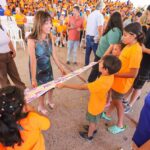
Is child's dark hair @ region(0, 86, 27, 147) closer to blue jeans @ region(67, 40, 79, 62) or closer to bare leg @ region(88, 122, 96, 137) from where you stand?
bare leg @ region(88, 122, 96, 137)

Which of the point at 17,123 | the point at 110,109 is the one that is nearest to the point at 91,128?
the point at 110,109

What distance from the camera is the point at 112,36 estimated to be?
257 cm

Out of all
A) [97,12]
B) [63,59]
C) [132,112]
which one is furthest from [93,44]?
[132,112]

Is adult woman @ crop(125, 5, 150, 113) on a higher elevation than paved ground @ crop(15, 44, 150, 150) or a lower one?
higher

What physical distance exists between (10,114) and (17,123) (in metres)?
0.09

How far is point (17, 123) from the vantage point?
110 cm

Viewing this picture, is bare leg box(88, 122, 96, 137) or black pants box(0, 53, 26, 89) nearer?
bare leg box(88, 122, 96, 137)

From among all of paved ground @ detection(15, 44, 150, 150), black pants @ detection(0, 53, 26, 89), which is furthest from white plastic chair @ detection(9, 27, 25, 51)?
black pants @ detection(0, 53, 26, 89)

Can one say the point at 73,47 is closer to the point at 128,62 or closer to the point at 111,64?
the point at 128,62

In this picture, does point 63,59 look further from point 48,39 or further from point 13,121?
point 13,121

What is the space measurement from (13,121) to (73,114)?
1.64 metres

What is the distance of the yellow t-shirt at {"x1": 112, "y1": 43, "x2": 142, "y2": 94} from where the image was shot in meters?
1.86

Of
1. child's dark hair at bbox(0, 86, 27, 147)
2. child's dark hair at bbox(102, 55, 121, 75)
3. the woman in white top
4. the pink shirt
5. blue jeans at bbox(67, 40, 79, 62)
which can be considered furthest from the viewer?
blue jeans at bbox(67, 40, 79, 62)

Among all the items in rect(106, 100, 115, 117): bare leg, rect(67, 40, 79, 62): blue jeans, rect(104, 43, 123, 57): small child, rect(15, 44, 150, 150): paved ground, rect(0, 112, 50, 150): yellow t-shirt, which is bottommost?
rect(15, 44, 150, 150): paved ground
